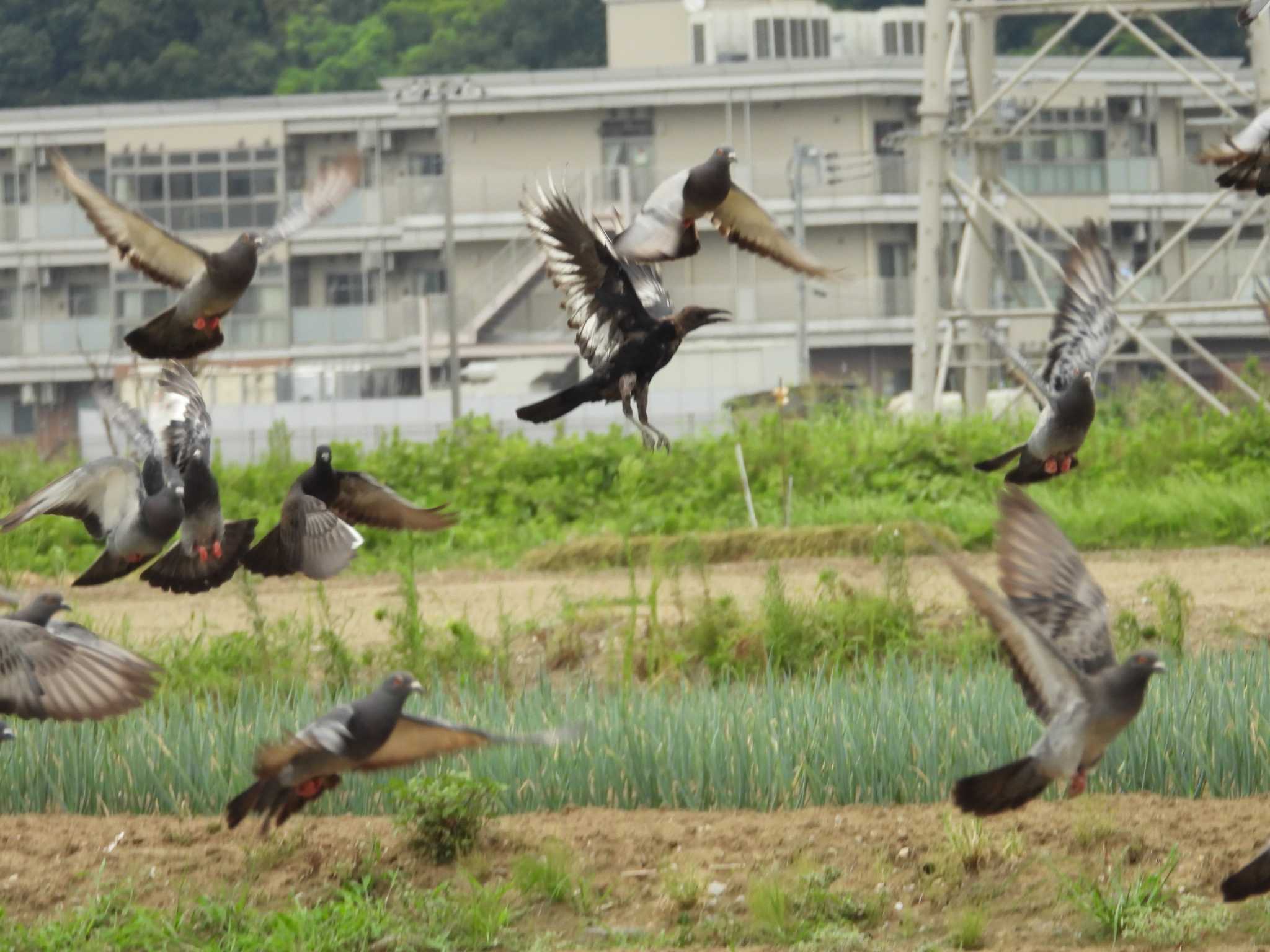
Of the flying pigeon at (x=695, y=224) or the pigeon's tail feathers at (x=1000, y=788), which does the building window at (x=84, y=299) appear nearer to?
the flying pigeon at (x=695, y=224)

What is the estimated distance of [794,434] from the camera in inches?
771

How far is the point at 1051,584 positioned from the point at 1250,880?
93 centimetres

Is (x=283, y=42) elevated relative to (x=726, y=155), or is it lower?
elevated

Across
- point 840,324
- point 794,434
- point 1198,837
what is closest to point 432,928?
point 1198,837

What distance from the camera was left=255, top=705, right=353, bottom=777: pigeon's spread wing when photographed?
210 inches

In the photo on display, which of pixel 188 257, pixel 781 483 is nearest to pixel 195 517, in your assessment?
pixel 188 257

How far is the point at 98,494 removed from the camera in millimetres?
6582

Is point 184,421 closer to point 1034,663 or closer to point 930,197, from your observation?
point 1034,663

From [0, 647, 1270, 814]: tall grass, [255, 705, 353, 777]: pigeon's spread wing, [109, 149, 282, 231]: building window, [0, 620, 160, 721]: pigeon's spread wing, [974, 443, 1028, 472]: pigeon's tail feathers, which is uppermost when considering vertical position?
[109, 149, 282, 231]: building window

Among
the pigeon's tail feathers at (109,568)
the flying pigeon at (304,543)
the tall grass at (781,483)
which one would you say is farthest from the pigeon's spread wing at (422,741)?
the tall grass at (781,483)

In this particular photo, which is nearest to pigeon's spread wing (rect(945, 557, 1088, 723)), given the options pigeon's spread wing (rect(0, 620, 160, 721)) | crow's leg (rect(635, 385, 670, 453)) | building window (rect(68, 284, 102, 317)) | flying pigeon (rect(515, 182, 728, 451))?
→ crow's leg (rect(635, 385, 670, 453))

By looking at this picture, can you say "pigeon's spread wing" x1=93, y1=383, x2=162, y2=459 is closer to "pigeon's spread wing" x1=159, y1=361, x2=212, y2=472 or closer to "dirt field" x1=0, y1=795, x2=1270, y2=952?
"pigeon's spread wing" x1=159, y1=361, x2=212, y2=472

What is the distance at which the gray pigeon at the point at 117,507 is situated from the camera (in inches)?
241

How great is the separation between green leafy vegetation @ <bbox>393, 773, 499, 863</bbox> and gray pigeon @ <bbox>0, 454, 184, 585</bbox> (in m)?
1.39
